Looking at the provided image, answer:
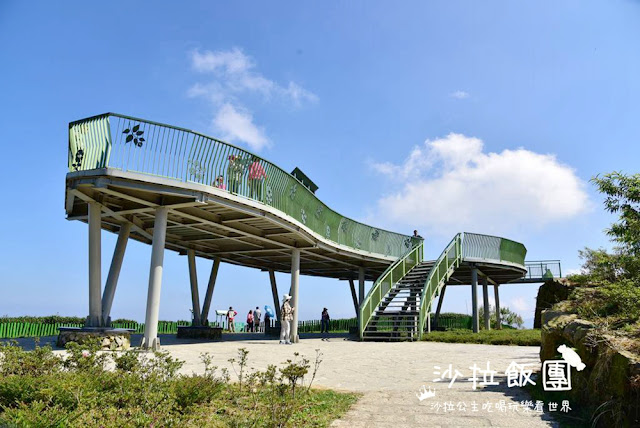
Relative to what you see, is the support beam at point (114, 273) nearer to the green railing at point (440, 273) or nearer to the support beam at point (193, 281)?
the support beam at point (193, 281)

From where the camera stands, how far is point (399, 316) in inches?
763

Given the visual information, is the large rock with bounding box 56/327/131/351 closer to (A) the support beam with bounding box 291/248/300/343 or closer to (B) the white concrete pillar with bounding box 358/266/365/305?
(A) the support beam with bounding box 291/248/300/343

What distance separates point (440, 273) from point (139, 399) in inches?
693

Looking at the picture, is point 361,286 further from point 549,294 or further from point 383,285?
point 549,294

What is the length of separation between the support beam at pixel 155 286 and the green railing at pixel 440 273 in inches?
395

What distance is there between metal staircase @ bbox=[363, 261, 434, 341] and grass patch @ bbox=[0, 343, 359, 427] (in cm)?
1225

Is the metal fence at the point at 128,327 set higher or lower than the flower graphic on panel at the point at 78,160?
lower

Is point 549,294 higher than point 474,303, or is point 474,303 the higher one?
point 549,294

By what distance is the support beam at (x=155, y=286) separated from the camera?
12570 mm

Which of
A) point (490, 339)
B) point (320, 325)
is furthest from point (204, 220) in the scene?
point (320, 325)

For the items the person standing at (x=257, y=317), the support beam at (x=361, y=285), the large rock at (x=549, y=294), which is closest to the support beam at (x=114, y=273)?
the support beam at (x=361, y=285)

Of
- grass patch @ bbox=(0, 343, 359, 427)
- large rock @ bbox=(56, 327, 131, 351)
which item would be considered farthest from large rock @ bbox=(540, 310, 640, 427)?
large rock @ bbox=(56, 327, 131, 351)

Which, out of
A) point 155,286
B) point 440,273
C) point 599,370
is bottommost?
point 599,370

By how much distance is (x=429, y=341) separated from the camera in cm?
1828
